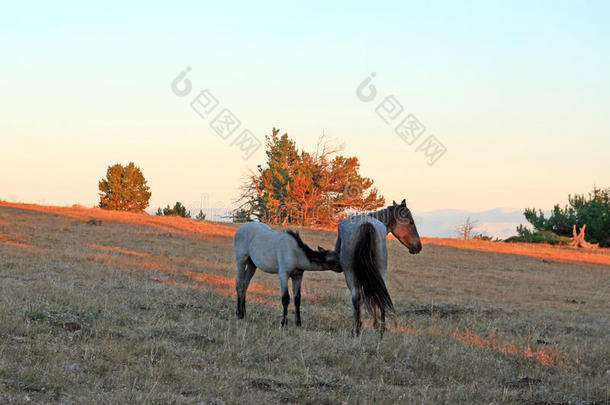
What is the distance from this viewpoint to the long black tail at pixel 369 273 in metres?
10.2

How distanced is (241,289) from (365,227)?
294 cm

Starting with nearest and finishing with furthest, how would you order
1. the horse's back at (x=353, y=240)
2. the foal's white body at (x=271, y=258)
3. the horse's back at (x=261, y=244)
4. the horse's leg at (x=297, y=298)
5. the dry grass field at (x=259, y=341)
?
the dry grass field at (x=259, y=341) → the horse's back at (x=353, y=240) → the foal's white body at (x=271, y=258) → the horse's leg at (x=297, y=298) → the horse's back at (x=261, y=244)

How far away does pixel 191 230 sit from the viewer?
33406mm

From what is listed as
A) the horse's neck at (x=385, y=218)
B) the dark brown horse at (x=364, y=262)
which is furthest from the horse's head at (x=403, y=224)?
the dark brown horse at (x=364, y=262)

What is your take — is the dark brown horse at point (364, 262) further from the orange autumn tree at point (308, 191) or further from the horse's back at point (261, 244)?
the orange autumn tree at point (308, 191)

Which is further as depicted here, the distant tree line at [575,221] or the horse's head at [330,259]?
the distant tree line at [575,221]

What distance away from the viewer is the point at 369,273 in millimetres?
10211

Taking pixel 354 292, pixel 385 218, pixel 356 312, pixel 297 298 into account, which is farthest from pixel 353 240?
pixel 385 218

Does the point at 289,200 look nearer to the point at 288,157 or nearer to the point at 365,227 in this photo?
the point at 288,157

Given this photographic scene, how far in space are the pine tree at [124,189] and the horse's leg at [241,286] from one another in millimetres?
50401

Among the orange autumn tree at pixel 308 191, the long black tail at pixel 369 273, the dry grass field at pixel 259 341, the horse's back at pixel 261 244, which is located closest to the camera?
the dry grass field at pixel 259 341

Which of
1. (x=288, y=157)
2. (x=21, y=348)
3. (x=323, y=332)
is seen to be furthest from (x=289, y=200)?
(x=21, y=348)

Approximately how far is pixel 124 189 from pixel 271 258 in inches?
2087

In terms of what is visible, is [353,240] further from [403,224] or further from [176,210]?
[176,210]
